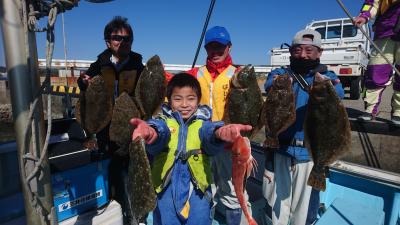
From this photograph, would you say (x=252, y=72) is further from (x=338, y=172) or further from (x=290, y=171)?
(x=338, y=172)

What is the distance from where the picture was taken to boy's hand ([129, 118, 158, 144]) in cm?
199

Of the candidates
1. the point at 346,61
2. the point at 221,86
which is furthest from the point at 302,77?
the point at 346,61

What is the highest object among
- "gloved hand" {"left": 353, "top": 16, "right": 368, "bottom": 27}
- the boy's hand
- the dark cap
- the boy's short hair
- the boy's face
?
"gloved hand" {"left": 353, "top": 16, "right": 368, "bottom": 27}

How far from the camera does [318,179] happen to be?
2855 millimetres

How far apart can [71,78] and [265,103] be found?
8.06 meters

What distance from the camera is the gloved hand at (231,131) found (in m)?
1.99

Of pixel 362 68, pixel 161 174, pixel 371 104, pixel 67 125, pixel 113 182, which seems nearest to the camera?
pixel 161 174

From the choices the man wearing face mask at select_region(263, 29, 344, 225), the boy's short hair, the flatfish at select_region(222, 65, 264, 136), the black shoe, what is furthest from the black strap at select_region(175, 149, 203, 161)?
the black shoe

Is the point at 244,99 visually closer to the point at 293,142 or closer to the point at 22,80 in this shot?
the point at 293,142

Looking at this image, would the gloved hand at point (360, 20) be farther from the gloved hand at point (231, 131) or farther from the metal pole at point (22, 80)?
the metal pole at point (22, 80)

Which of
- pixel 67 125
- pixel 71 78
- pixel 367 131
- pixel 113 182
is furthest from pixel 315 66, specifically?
pixel 71 78

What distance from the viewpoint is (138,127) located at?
2.03 meters

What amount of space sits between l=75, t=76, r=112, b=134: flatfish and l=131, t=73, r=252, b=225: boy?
1.28 meters

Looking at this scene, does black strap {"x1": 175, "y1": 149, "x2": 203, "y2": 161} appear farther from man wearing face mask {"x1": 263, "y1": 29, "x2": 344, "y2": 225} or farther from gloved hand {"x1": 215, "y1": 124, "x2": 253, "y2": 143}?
man wearing face mask {"x1": 263, "y1": 29, "x2": 344, "y2": 225}
